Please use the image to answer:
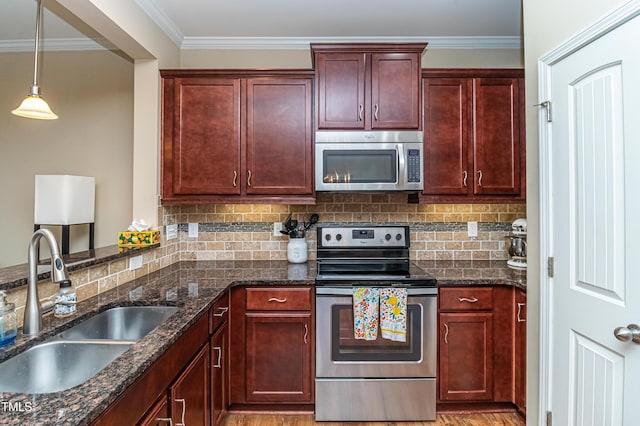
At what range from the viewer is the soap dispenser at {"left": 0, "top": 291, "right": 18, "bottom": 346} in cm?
123

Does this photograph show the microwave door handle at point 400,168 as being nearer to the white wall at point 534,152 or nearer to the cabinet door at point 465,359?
the white wall at point 534,152

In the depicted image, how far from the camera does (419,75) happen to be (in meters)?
2.54

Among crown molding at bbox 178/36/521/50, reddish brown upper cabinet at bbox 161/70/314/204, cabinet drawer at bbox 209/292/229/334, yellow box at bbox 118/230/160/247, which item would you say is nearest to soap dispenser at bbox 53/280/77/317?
cabinet drawer at bbox 209/292/229/334

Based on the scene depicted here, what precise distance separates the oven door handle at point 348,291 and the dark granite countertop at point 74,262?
1.17 m

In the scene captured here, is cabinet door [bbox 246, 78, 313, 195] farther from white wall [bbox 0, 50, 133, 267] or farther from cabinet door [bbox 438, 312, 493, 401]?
cabinet door [bbox 438, 312, 493, 401]

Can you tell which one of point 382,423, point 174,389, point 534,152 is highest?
point 534,152

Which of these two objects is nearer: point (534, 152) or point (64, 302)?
point (64, 302)

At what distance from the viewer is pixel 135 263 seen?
2.27 m

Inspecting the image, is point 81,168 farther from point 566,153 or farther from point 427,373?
point 566,153

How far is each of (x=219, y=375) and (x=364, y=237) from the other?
4.47 feet

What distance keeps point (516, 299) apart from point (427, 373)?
0.73 m

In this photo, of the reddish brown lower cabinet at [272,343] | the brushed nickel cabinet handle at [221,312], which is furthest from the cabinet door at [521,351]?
the brushed nickel cabinet handle at [221,312]

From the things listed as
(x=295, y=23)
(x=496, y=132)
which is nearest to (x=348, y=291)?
(x=496, y=132)

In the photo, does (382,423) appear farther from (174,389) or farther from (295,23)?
(295,23)
